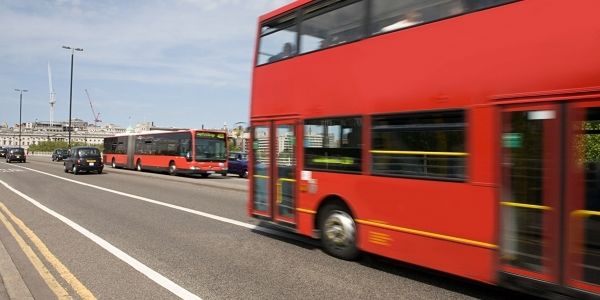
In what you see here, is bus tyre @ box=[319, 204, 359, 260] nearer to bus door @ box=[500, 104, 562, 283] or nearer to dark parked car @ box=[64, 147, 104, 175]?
bus door @ box=[500, 104, 562, 283]

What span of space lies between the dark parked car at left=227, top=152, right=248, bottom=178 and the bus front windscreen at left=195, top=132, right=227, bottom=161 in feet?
5.10

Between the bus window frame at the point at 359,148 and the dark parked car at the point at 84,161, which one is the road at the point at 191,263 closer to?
the bus window frame at the point at 359,148

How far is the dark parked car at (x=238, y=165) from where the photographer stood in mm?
29394

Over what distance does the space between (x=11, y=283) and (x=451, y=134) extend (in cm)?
530

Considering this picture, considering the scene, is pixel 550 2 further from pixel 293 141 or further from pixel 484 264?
pixel 293 141

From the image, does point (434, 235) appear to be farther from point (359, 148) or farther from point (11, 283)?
point (11, 283)

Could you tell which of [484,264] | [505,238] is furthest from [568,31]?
[484,264]

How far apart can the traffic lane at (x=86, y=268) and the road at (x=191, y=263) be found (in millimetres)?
13

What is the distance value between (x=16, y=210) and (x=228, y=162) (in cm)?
1791

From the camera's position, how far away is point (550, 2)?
4.38 metres

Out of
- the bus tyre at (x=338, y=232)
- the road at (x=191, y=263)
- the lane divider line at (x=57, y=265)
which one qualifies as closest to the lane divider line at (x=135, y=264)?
the road at (x=191, y=263)

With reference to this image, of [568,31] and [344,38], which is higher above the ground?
[344,38]

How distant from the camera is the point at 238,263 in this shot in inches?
260

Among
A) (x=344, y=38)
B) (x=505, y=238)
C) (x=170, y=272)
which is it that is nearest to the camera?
(x=505, y=238)
